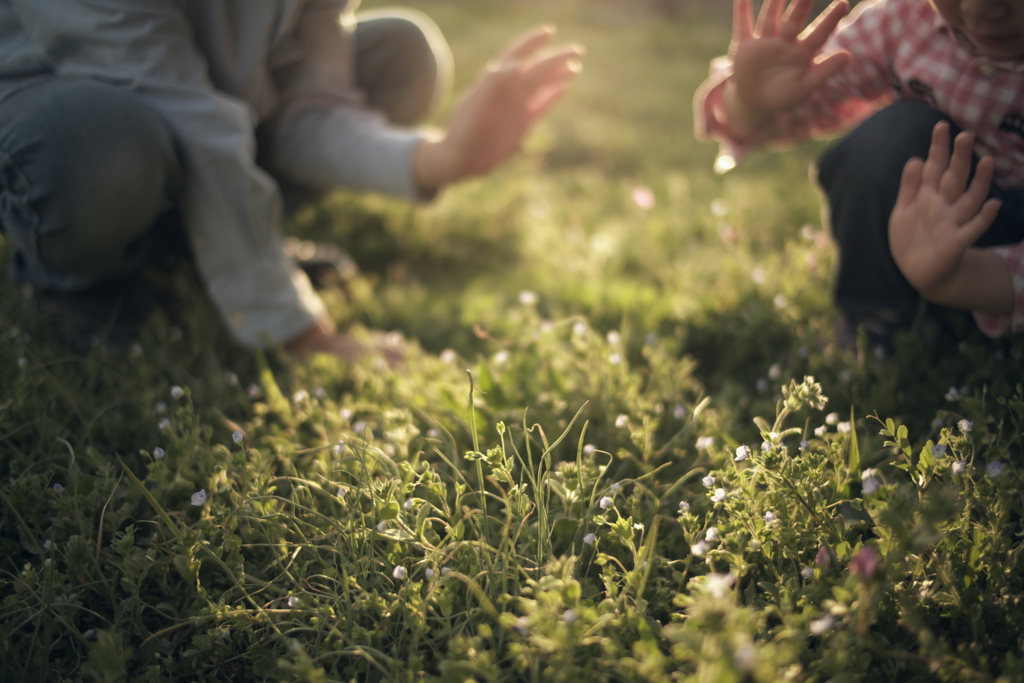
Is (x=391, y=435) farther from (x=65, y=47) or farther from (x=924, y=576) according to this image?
(x=65, y=47)

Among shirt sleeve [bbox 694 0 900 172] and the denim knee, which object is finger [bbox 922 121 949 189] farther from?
the denim knee

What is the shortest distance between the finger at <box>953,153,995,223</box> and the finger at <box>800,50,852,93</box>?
449 mm

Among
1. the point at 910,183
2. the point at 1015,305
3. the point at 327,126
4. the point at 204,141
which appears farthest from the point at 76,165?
the point at 1015,305

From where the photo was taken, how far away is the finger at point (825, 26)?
1.55m

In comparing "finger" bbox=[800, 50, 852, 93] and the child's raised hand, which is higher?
"finger" bbox=[800, 50, 852, 93]

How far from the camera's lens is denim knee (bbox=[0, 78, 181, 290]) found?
5.38ft

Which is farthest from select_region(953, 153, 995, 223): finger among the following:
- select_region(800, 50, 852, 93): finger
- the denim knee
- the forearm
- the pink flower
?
the denim knee

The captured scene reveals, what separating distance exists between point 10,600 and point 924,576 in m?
1.55

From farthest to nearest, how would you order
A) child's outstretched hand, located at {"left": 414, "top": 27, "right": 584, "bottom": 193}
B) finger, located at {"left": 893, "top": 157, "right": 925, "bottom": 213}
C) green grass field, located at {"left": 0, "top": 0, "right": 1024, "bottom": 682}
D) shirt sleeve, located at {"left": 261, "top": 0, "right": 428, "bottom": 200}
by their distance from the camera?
shirt sleeve, located at {"left": 261, "top": 0, "right": 428, "bottom": 200} → child's outstretched hand, located at {"left": 414, "top": 27, "right": 584, "bottom": 193} → finger, located at {"left": 893, "top": 157, "right": 925, "bottom": 213} → green grass field, located at {"left": 0, "top": 0, "right": 1024, "bottom": 682}

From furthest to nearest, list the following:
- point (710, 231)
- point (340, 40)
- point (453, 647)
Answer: point (710, 231) → point (340, 40) → point (453, 647)

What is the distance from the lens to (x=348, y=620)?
45.9 inches

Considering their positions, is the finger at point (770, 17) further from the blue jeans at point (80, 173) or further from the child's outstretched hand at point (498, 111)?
the blue jeans at point (80, 173)

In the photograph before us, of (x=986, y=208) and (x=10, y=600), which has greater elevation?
(x=986, y=208)

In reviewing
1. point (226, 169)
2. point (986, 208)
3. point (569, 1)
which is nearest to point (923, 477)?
point (986, 208)
